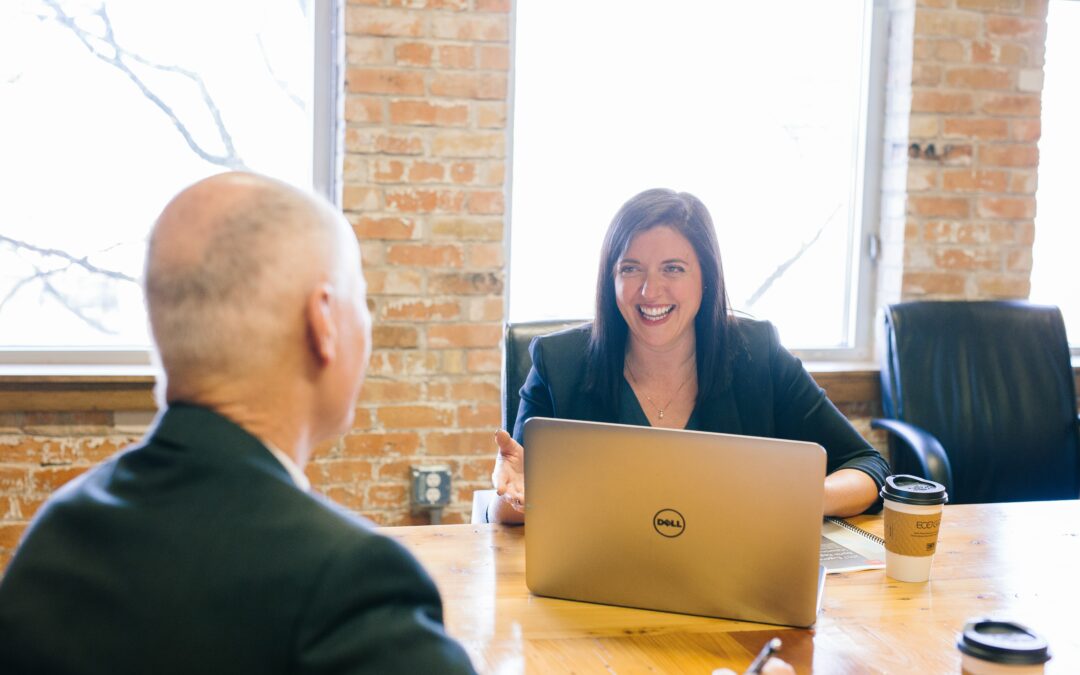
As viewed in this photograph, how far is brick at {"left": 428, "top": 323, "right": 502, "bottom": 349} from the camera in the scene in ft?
9.57

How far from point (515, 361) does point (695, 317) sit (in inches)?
15.8

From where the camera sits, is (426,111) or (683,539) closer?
(683,539)

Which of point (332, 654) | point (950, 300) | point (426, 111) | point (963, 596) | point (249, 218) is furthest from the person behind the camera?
point (950, 300)

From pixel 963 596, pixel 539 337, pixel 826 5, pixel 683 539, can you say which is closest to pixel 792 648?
pixel 683 539

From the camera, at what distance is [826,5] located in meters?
3.31

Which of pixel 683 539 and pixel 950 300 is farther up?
pixel 950 300

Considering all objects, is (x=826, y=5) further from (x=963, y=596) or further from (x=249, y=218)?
(x=249, y=218)

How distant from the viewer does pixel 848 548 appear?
5.61ft

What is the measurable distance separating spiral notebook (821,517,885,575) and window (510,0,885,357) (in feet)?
5.03

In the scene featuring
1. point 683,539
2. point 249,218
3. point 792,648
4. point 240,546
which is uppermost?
point 249,218

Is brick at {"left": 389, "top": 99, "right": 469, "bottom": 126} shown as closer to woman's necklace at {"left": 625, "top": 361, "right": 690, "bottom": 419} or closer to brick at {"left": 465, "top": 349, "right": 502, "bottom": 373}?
brick at {"left": 465, "top": 349, "right": 502, "bottom": 373}

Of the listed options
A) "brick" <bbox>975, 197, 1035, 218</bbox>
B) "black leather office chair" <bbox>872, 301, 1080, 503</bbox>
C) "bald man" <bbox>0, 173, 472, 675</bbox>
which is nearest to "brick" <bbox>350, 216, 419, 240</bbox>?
"black leather office chair" <bbox>872, 301, 1080, 503</bbox>

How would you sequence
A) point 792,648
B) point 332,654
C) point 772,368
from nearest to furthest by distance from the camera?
point 332,654, point 792,648, point 772,368

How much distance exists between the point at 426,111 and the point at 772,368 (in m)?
1.24
